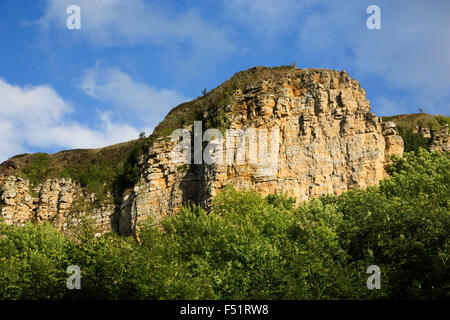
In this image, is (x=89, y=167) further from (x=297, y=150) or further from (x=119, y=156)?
(x=297, y=150)

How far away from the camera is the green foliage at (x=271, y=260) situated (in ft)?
86.3

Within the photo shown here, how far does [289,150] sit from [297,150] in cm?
76

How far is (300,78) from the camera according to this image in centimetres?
5144

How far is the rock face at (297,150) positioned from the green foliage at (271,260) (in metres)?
8.35

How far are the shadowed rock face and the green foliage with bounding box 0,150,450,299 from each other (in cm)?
844

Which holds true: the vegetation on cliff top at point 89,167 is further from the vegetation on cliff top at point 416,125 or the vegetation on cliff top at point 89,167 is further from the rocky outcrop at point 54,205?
the vegetation on cliff top at point 416,125

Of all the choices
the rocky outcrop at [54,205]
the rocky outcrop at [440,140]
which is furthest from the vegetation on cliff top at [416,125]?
the rocky outcrop at [54,205]

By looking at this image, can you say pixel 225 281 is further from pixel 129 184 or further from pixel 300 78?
pixel 129 184

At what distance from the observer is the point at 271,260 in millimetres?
28922

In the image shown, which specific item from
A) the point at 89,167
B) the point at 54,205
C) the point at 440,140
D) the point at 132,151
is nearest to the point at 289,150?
the point at 440,140

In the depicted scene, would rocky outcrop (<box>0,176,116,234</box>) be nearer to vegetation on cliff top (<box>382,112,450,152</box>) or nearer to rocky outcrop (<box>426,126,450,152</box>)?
vegetation on cliff top (<box>382,112,450,152</box>)

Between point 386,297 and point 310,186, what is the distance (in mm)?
20813

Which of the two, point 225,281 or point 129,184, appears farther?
point 129,184
